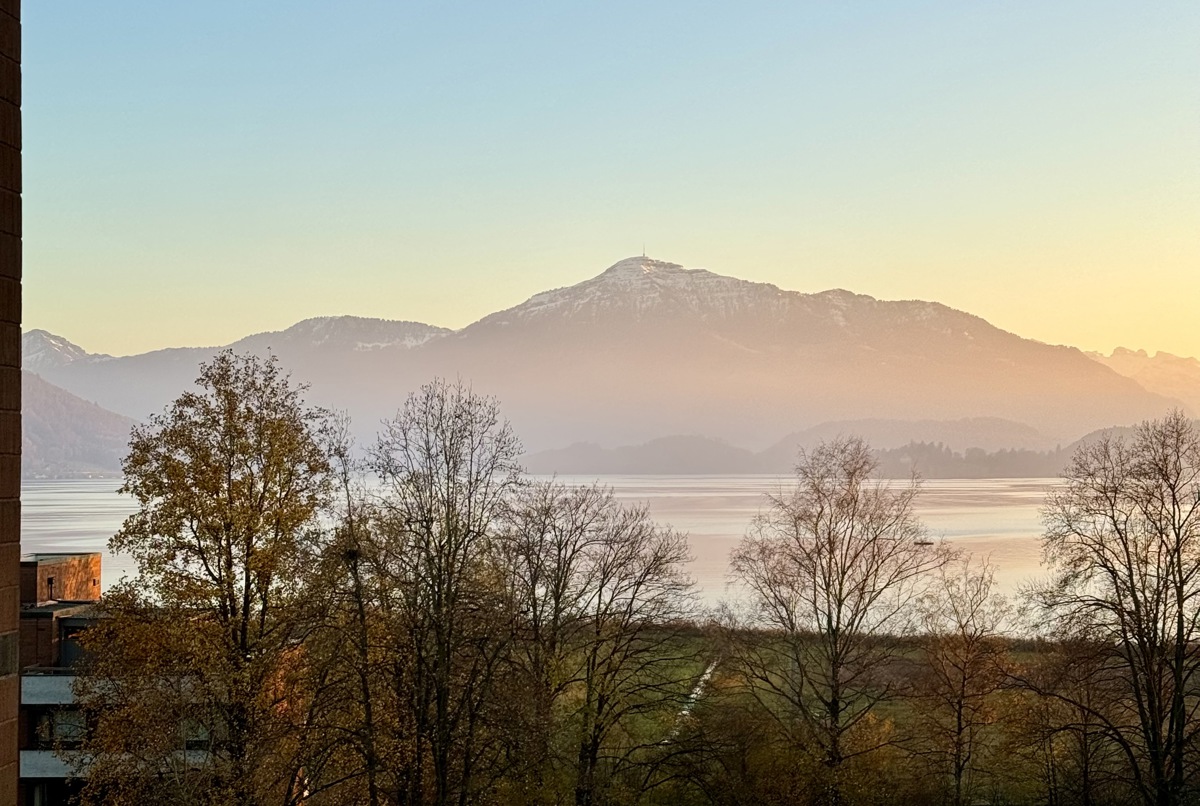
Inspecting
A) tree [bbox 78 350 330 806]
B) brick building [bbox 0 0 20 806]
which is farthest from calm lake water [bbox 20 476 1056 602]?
brick building [bbox 0 0 20 806]

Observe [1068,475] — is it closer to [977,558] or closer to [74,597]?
[74,597]

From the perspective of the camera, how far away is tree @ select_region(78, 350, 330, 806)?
2441 cm

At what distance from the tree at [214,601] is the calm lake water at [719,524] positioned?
31852 millimetres

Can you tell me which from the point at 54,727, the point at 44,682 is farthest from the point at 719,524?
the point at 54,727

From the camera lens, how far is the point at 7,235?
8648 mm

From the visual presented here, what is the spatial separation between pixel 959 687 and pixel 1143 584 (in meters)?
11.9

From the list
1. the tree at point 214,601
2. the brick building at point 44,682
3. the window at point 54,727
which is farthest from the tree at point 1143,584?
the brick building at point 44,682

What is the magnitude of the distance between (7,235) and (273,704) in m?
18.3

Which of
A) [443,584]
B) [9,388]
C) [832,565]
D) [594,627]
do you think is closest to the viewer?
[9,388]

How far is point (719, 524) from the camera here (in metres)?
126

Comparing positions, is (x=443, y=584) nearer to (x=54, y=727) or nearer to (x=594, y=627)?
(x=594, y=627)

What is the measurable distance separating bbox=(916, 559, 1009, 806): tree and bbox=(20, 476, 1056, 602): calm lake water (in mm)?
16257

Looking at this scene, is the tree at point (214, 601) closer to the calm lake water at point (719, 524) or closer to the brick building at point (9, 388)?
the brick building at point (9, 388)

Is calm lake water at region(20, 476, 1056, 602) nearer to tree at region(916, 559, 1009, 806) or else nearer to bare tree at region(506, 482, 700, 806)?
tree at region(916, 559, 1009, 806)
